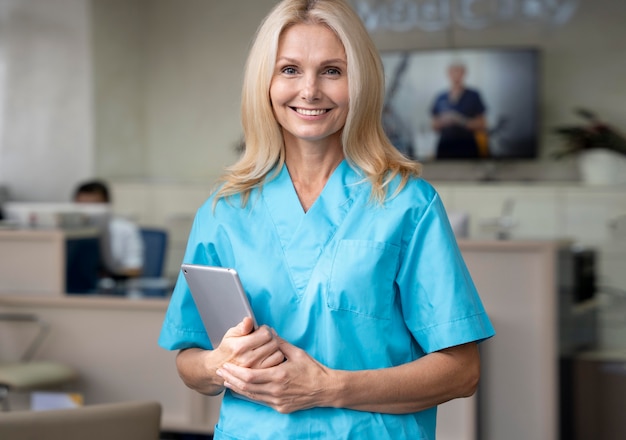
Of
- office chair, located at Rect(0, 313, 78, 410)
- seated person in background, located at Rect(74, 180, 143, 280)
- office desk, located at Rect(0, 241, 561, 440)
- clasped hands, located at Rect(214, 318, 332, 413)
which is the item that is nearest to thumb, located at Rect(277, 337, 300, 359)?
clasped hands, located at Rect(214, 318, 332, 413)

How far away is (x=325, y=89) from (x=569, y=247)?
2.94 metres

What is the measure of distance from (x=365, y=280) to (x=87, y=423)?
987 millimetres

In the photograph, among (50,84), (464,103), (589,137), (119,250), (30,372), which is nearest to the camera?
(30,372)

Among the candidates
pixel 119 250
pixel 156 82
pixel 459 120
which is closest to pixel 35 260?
pixel 119 250

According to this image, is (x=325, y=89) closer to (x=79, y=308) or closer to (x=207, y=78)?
(x=79, y=308)

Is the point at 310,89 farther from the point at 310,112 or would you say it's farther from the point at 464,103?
the point at 464,103

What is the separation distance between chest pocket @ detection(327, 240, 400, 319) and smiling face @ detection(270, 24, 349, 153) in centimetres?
18

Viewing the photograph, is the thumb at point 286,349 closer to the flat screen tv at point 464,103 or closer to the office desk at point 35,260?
the office desk at point 35,260

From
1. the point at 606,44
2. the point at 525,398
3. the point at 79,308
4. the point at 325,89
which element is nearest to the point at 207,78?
the point at 606,44

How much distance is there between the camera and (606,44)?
6949 millimetres

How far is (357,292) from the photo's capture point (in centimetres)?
126

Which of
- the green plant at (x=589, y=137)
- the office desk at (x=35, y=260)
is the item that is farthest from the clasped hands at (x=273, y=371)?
the green plant at (x=589, y=137)

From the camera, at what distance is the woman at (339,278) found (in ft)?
4.11

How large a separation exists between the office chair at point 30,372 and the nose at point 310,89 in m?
2.52
